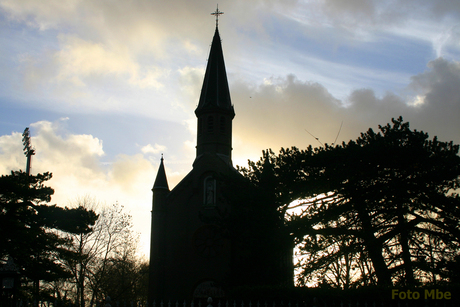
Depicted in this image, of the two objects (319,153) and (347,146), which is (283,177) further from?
(347,146)

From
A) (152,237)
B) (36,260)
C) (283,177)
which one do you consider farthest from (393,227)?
(36,260)

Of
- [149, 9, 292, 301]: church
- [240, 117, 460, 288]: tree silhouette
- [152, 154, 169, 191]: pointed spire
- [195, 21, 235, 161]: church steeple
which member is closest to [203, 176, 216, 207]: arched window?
[149, 9, 292, 301]: church

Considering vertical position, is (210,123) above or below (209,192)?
above

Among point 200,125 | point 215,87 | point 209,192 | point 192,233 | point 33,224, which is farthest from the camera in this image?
point 215,87

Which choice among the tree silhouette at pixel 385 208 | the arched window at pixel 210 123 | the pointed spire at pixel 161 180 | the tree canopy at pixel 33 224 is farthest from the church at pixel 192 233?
the tree silhouette at pixel 385 208

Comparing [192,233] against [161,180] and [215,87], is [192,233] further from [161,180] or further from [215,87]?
[215,87]

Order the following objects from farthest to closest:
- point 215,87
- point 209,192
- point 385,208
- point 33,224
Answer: point 215,87
point 209,192
point 33,224
point 385,208

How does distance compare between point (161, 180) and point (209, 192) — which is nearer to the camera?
point (209, 192)

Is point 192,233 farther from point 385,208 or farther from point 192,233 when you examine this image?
point 385,208

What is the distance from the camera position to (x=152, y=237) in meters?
28.8

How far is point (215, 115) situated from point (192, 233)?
10.2m

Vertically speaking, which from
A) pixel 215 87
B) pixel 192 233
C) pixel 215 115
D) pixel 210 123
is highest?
pixel 215 87

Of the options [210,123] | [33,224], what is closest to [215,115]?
[210,123]

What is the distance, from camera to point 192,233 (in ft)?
93.5
